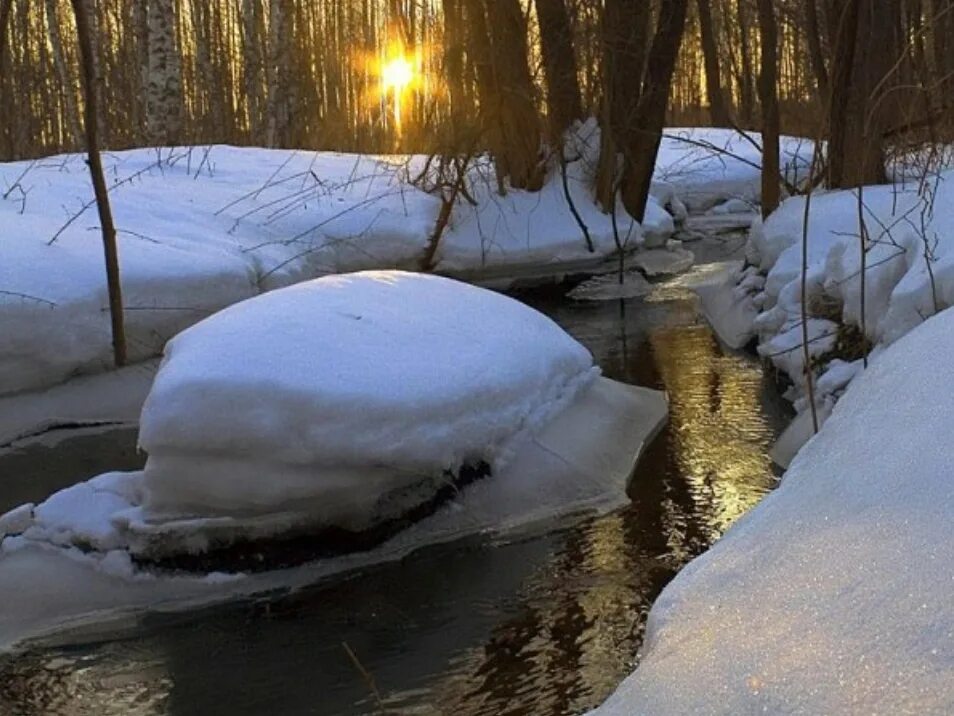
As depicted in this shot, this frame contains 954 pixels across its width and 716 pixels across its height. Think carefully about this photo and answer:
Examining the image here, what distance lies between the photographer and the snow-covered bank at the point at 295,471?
420 centimetres

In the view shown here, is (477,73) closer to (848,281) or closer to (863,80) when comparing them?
(863,80)

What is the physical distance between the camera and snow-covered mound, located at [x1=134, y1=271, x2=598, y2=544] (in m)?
4.21

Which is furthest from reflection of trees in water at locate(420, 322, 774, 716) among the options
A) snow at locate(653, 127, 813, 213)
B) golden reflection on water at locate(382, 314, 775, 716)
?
snow at locate(653, 127, 813, 213)

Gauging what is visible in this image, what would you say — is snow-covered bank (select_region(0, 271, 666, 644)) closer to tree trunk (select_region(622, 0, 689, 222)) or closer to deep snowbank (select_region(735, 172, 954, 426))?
deep snowbank (select_region(735, 172, 954, 426))

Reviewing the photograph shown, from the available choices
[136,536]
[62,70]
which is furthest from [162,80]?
[136,536]

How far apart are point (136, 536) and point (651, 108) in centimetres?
889

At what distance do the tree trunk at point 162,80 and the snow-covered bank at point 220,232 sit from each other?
5.14 feet

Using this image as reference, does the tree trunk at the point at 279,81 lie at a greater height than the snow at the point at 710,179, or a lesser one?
greater

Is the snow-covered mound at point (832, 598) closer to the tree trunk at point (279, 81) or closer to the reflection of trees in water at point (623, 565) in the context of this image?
the reflection of trees in water at point (623, 565)

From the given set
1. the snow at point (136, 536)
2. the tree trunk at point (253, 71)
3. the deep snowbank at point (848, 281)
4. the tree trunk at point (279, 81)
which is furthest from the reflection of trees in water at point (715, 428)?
the tree trunk at point (253, 71)

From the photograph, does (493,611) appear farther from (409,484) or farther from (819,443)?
(819,443)

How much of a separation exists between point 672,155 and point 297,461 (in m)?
14.9

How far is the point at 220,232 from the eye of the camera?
29.6 feet

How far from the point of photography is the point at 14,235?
7270 millimetres
